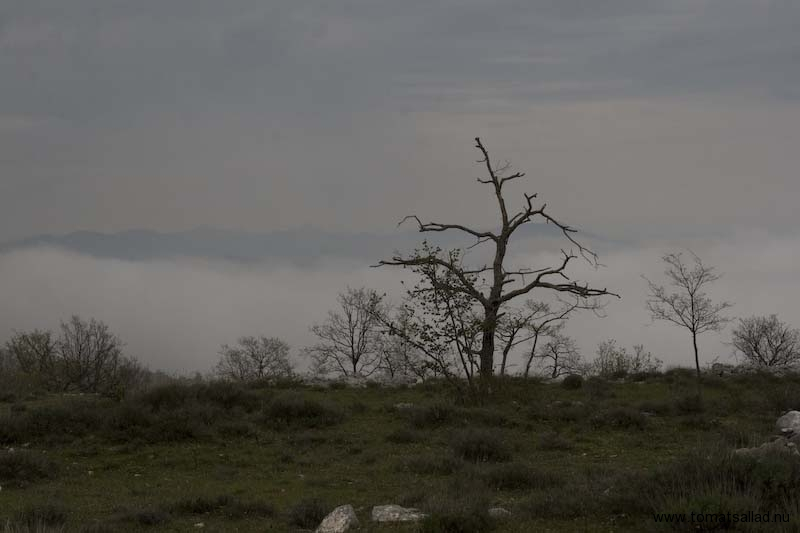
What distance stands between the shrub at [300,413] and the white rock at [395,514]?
32.3ft

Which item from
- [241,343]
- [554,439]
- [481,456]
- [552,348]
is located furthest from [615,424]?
[241,343]

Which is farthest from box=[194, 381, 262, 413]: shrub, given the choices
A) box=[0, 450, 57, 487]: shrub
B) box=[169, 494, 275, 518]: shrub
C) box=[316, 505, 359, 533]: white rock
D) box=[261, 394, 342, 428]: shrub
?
box=[316, 505, 359, 533]: white rock

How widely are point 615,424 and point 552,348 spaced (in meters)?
26.1

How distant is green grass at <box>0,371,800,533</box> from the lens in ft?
30.9

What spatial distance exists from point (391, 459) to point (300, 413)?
5.33m

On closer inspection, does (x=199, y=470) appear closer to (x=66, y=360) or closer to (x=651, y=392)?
(x=651, y=392)

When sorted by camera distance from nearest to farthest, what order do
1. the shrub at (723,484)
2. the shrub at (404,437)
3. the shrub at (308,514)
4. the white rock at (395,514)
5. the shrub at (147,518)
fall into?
the shrub at (723,484), the white rock at (395,514), the shrub at (308,514), the shrub at (147,518), the shrub at (404,437)

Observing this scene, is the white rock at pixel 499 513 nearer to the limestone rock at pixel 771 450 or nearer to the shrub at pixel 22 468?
the limestone rock at pixel 771 450

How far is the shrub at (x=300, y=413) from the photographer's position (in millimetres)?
19844

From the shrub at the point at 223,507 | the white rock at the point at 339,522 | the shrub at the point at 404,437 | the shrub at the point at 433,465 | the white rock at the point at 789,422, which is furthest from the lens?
the shrub at the point at 404,437

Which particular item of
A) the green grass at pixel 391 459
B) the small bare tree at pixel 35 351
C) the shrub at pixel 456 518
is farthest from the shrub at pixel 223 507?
the small bare tree at pixel 35 351

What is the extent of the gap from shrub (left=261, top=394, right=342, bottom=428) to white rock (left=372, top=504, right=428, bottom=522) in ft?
32.3

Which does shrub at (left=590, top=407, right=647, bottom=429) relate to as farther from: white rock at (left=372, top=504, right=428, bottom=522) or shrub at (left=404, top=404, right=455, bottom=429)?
white rock at (left=372, top=504, right=428, bottom=522)

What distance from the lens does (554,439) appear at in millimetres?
16938
